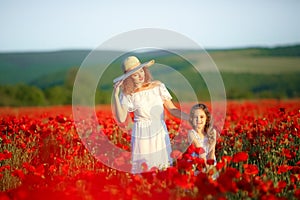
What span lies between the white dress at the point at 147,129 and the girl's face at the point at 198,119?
299mm

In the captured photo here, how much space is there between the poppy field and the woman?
0.17m

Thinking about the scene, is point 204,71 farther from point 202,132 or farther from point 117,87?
point 117,87

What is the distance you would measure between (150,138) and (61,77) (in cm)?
1691

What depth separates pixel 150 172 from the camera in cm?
337

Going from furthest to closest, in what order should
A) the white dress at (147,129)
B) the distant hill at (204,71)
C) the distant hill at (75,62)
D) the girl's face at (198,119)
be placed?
1. the distant hill at (75,62)
2. the distant hill at (204,71)
3. the white dress at (147,129)
4. the girl's face at (198,119)

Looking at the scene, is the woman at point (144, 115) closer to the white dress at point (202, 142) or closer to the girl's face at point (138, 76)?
the girl's face at point (138, 76)

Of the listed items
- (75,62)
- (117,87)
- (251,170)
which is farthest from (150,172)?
(75,62)

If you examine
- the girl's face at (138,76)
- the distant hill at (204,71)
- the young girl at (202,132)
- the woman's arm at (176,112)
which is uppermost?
the distant hill at (204,71)

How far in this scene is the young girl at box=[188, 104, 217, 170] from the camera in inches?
172

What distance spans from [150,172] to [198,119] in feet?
3.74

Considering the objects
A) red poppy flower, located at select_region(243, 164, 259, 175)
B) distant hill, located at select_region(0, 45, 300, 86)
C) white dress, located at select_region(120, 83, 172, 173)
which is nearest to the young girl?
white dress, located at select_region(120, 83, 172, 173)

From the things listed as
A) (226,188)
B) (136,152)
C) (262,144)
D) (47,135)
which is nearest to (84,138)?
(47,135)

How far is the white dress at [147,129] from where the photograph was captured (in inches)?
176

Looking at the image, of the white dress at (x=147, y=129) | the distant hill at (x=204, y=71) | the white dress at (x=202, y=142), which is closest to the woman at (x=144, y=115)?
the white dress at (x=147, y=129)
